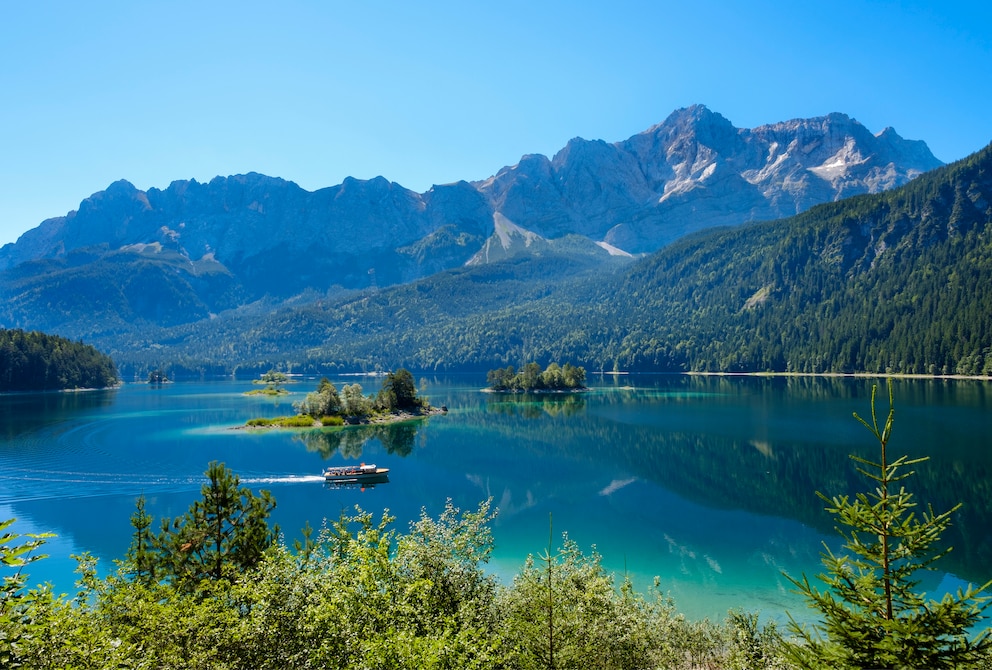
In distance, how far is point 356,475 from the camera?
228ft

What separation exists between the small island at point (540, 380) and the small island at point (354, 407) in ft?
188

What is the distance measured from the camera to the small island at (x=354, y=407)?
380 feet

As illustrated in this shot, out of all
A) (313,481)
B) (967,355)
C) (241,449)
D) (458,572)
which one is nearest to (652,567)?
(458,572)

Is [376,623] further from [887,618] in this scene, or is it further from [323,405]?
[323,405]

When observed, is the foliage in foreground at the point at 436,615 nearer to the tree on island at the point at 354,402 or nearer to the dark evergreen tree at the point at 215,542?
the dark evergreen tree at the point at 215,542

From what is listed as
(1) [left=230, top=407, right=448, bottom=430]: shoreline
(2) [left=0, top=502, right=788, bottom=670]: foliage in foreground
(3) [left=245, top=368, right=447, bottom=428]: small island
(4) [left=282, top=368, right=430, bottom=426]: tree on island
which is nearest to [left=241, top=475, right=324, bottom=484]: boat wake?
(1) [left=230, top=407, right=448, bottom=430]: shoreline

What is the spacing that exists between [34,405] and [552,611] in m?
178

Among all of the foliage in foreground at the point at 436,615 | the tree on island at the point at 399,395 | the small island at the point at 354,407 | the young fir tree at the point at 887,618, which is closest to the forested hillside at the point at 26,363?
the small island at the point at 354,407

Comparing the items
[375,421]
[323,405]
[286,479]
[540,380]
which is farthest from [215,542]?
[540,380]

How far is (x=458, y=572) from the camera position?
2086 cm

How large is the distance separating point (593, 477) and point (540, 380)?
121177 mm

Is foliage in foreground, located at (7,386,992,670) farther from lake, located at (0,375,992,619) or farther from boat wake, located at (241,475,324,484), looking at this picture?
boat wake, located at (241,475,324,484)

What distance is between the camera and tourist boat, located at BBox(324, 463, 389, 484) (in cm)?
6800

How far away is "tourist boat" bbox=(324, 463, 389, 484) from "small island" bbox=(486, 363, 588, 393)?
119764 millimetres
